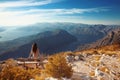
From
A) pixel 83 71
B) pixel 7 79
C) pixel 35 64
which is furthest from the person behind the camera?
pixel 35 64

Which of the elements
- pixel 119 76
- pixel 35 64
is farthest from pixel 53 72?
pixel 35 64

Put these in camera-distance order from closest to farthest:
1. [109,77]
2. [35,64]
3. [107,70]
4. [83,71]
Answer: [109,77], [107,70], [83,71], [35,64]

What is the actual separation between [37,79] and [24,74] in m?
1.43

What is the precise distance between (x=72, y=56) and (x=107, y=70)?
10.8 metres

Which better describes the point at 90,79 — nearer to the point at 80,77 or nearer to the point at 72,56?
the point at 80,77

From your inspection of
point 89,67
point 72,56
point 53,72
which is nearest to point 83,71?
point 89,67

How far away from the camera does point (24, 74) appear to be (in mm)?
15953

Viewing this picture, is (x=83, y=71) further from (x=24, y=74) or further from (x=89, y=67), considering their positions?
(x=24, y=74)

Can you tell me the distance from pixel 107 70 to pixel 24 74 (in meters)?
6.17

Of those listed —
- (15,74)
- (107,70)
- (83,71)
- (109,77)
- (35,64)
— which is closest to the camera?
(15,74)

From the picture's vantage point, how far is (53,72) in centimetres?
1577

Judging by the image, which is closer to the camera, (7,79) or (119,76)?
(7,79)

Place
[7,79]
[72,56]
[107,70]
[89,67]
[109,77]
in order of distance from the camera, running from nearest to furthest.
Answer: [7,79]
[109,77]
[107,70]
[89,67]
[72,56]

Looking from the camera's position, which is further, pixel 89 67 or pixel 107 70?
pixel 89 67
